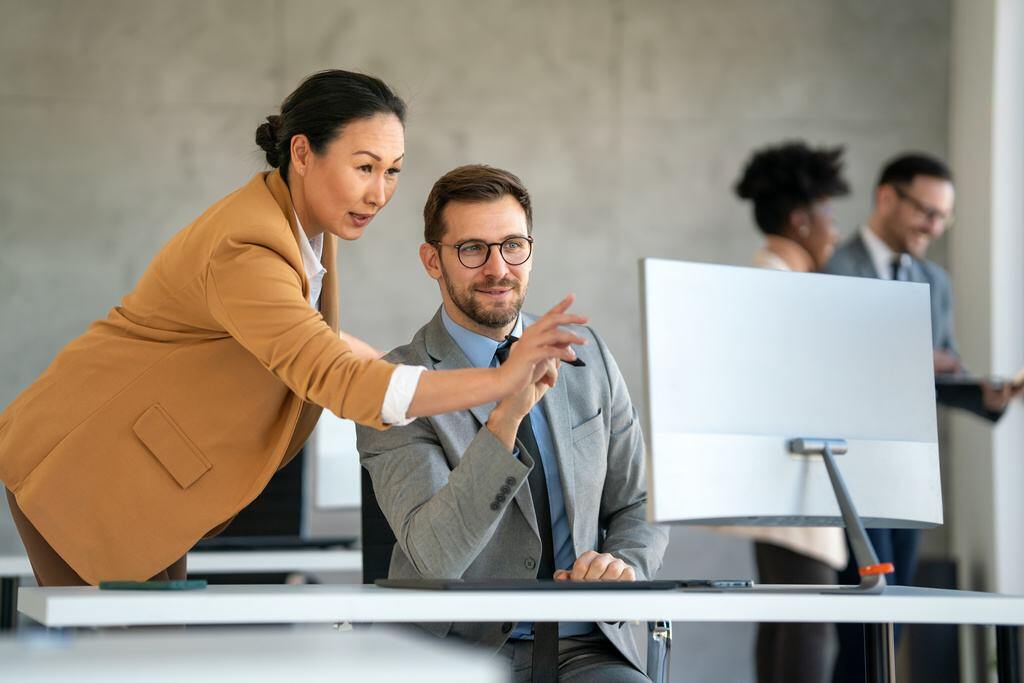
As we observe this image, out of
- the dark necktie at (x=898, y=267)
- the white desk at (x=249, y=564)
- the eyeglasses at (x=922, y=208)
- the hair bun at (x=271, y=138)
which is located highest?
the eyeglasses at (x=922, y=208)

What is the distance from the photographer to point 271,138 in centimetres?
217

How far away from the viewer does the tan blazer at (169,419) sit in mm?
1868

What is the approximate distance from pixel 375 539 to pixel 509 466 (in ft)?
1.60

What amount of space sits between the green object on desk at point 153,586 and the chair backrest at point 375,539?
57 centimetres

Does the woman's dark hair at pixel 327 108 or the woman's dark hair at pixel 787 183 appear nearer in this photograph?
the woman's dark hair at pixel 327 108

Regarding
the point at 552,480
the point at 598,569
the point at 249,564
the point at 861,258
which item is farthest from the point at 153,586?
the point at 861,258

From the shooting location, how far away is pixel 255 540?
3826 mm

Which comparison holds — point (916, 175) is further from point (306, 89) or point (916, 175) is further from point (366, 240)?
point (306, 89)

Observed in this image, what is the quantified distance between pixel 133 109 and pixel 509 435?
12.7 ft

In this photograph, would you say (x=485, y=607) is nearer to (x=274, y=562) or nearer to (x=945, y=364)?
(x=274, y=562)

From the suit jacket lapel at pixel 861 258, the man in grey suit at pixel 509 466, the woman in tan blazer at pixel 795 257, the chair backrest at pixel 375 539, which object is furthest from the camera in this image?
the suit jacket lapel at pixel 861 258

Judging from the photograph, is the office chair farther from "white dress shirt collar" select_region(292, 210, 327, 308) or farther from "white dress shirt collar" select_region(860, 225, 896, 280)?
"white dress shirt collar" select_region(860, 225, 896, 280)

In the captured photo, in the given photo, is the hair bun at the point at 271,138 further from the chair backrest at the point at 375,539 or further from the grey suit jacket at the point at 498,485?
the chair backrest at the point at 375,539

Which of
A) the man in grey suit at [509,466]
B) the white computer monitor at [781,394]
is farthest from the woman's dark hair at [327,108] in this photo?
the white computer monitor at [781,394]
